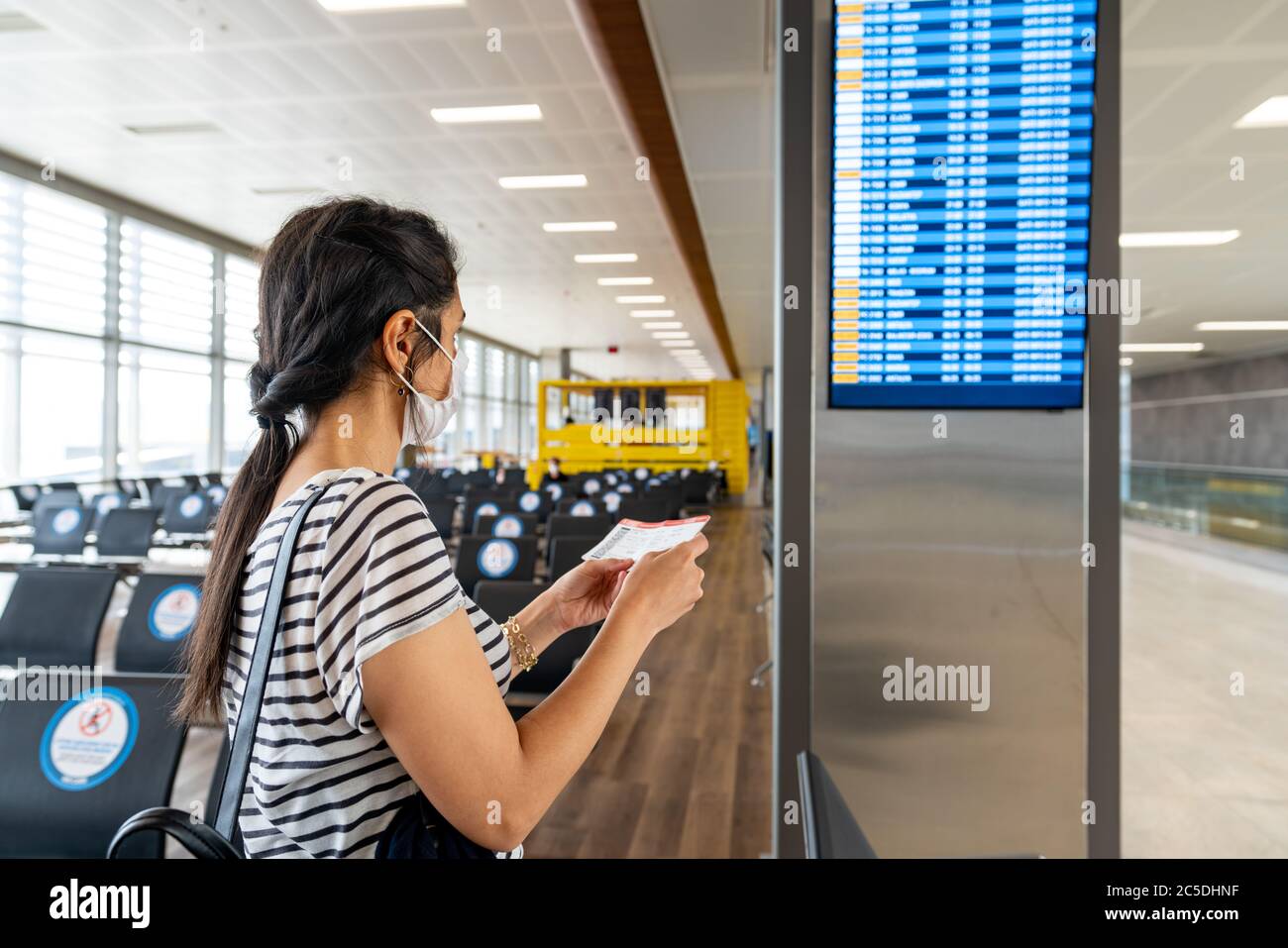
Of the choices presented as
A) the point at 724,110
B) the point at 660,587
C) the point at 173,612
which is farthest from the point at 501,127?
the point at 660,587

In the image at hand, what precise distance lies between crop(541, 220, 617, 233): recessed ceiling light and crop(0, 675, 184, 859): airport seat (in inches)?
378

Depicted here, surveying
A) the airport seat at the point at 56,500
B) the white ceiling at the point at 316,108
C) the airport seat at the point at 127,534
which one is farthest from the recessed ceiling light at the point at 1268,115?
the airport seat at the point at 56,500

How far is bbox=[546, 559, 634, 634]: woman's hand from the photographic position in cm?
132

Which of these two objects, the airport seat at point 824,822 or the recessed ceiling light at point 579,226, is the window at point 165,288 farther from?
the airport seat at point 824,822

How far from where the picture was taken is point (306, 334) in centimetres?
95

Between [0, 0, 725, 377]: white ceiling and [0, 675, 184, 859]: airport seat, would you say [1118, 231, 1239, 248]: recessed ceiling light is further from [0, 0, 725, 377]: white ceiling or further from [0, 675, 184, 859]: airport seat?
[0, 675, 184, 859]: airport seat

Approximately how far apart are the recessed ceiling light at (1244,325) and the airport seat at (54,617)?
57.8 ft

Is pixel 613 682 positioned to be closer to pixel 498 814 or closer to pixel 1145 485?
pixel 498 814

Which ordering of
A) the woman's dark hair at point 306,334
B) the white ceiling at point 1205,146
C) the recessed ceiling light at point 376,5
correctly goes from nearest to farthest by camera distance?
the woman's dark hair at point 306,334, the white ceiling at point 1205,146, the recessed ceiling light at point 376,5

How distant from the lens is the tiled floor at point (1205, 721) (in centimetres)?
296

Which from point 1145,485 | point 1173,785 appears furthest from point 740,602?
point 1145,485

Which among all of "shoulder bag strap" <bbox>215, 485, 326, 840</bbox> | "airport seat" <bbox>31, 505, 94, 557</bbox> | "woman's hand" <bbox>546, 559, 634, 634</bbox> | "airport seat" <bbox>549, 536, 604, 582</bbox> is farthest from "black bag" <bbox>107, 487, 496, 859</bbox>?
"airport seat" <bbox>31, 505, 94, 557</bbox>

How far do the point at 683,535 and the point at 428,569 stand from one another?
47 centimetres
